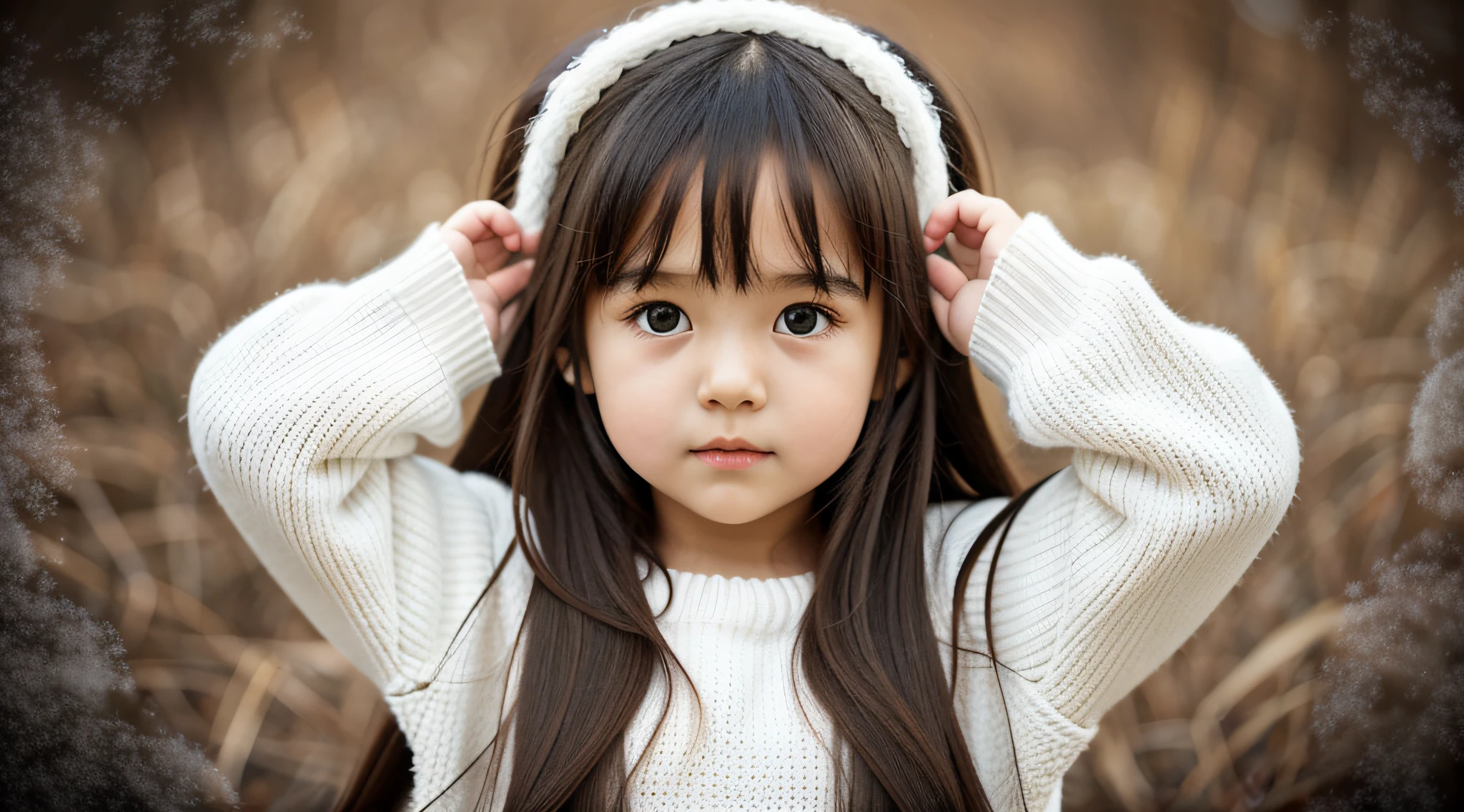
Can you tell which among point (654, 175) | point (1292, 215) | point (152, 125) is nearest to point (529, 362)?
point (654, 175)

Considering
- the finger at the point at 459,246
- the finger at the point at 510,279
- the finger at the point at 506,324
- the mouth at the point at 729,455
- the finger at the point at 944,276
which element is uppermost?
the finger at the point at 944,276

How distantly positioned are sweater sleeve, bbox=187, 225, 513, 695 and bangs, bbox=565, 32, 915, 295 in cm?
21

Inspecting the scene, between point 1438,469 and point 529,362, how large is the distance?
1126 millimetres

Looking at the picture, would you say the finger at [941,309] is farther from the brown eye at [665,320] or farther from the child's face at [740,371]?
the brown eye at [665,320]

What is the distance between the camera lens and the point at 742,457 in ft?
3.03

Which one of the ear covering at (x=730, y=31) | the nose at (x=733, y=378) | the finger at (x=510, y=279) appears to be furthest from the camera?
the finger at (x=510, y=279)

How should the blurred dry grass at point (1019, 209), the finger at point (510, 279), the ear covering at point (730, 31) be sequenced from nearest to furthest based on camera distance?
the ear covering at point (730, 31) < the finger at point (510, 279) < the blurred dry grass at point (1019, 209)

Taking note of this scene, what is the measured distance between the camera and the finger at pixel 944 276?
1.06m

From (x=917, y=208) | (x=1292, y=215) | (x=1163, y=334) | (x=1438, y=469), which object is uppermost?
(x=1292, y=215)

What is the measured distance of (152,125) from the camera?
4.76 ft

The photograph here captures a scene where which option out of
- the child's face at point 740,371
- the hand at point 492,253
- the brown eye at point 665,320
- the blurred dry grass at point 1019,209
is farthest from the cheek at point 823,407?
the blurred dry grass at point 1019,209

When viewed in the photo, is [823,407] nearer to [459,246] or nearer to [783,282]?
[783,282]

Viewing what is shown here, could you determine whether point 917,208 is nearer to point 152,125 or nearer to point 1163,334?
point 1163,334

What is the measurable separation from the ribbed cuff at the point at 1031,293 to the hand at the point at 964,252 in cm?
2
